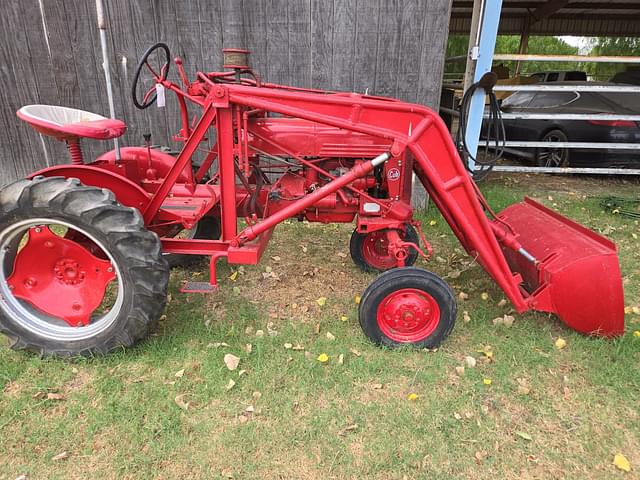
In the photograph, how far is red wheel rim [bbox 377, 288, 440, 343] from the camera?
2.81m

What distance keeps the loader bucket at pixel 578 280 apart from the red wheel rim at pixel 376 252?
1.15m

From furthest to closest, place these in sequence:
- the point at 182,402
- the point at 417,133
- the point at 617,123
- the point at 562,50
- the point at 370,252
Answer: the point at 562,50 < the point at 617,123 < the point at 370,252 < the point at 417,133 < the point at 182,402

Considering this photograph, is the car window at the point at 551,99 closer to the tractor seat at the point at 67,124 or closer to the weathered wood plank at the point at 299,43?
the weathered wood plank at the point at 299,43

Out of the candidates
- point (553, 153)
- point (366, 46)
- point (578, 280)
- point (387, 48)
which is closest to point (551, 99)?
point (553, 153)

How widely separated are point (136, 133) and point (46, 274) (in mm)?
2874

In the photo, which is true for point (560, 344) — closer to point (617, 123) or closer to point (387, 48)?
point (387, 48)

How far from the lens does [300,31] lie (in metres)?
4.80

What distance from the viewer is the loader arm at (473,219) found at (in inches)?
105

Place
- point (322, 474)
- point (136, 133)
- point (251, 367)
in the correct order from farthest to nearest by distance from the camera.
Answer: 1. point (136, 133)
2. point (251, 367)
3. point (322, 474)

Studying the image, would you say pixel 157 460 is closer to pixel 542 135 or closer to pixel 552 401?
pixel 552 401

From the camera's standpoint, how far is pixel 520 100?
777 cm

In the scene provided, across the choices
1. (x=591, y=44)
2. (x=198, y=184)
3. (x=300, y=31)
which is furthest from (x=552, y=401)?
(x=591, y=44)

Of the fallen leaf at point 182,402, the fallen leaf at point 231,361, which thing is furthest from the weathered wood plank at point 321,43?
the fallen leaf at point 182,402

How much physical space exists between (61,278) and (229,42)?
3179 millimetres
